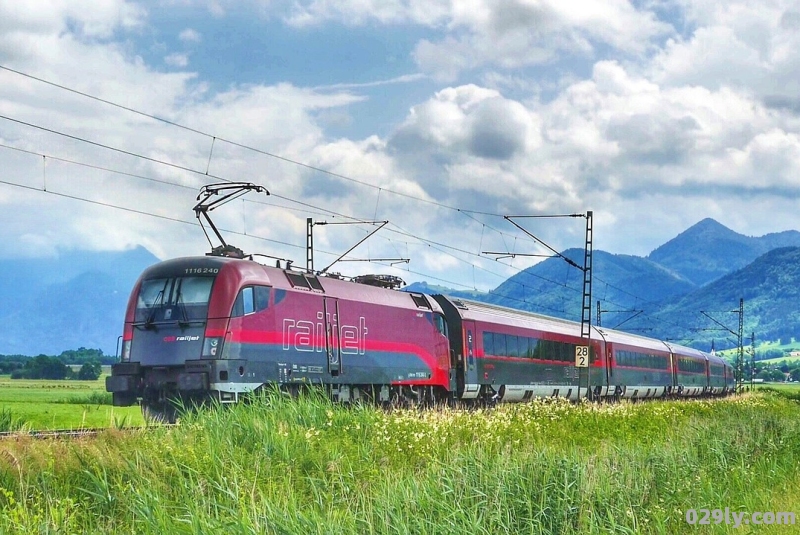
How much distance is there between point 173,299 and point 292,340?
298 cm

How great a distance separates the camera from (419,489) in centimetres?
1291

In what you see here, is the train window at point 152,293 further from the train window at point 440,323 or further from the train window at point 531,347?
the train window at point 531,347

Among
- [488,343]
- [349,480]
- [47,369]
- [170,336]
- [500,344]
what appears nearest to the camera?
[349,480]

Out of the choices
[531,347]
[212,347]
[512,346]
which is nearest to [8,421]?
[212,347]

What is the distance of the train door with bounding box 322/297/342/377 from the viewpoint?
24.7m

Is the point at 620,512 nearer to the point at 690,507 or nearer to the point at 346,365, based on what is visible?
the point at 690,507

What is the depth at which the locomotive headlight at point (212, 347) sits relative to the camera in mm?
21359

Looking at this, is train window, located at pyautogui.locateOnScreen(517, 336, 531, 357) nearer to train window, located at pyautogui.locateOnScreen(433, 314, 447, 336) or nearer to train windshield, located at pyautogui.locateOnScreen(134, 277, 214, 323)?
train window, located at pyautogui.locateOnScreen(433, 314, 447, 336)

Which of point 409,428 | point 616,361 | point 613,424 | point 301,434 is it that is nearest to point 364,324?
point 613,424

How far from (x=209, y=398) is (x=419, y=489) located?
940cm

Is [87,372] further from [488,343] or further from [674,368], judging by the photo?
[488,343]

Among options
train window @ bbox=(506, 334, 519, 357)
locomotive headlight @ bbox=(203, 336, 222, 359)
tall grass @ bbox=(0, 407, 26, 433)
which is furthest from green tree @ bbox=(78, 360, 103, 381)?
locomotive headlight @ bbox=(203, 336, 222, 359)

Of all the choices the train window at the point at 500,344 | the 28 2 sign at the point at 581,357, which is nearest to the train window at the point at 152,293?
the train window at the point at 500,344

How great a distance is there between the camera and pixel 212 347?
21469 millimetres
